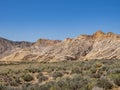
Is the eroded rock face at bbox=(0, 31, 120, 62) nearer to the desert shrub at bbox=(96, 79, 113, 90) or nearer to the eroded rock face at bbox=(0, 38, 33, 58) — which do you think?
the desert shrub at bbox=(96, 79, 113, 90)

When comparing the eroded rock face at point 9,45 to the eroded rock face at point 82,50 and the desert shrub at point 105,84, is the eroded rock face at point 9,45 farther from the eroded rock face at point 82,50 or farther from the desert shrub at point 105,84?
the desert shrub at point 105,84

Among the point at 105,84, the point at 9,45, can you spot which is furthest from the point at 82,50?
the point at 9,45

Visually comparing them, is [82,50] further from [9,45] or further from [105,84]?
[9,45]

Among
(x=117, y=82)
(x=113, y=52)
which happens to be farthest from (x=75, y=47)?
(x=117, y=82)

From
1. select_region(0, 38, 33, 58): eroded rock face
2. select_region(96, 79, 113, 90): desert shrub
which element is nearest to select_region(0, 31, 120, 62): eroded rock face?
select_region(96, 79, 113, 90): desert shrub

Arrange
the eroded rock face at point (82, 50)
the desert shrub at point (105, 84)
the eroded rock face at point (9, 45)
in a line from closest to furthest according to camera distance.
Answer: the desert shrub at point (105, 84), the eroded rock face at point (82, 50), the eroded rock face at point (9, 45)

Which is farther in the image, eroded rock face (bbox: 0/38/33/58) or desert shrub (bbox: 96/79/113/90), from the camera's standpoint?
eroded rock face (bbox: 0/38/33/58)

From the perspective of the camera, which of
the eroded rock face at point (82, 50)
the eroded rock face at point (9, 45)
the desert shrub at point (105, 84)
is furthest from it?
the eroded rock face at point (9, 45)

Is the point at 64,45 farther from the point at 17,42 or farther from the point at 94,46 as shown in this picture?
the point at 17,42

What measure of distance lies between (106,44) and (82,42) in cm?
979

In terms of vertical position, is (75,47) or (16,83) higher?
(75,47)

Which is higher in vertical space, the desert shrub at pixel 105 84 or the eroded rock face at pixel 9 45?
the eroded rock face at pixel 9 45

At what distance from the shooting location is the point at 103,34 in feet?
304

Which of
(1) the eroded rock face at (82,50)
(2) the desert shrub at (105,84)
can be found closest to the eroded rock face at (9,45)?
(1) the eroded rock face at (82,50)
